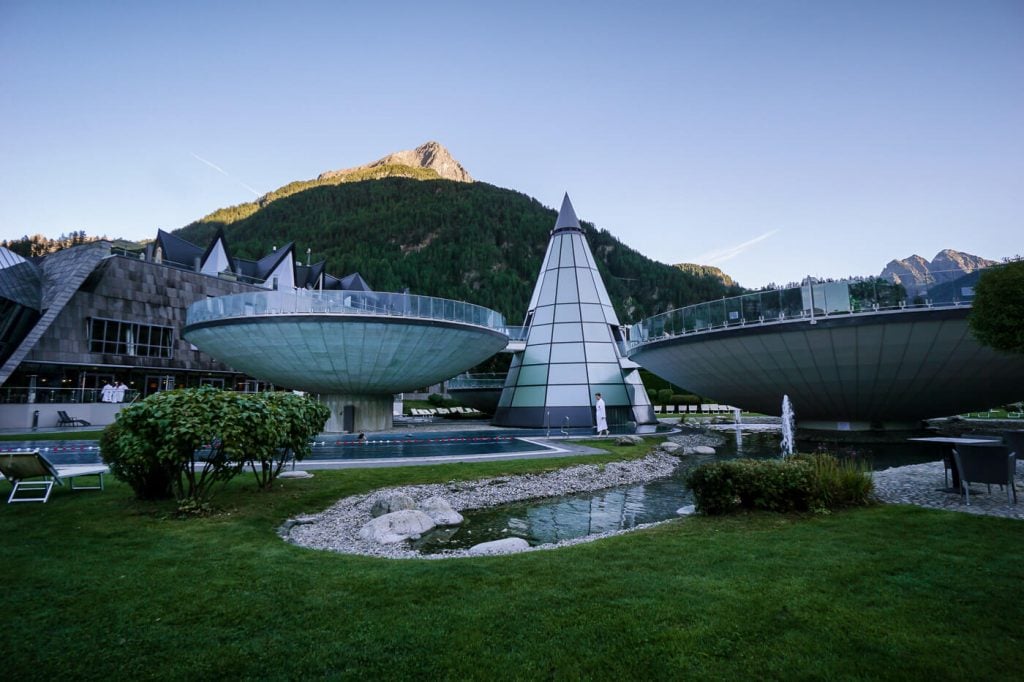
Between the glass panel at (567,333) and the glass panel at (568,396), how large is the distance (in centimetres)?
327

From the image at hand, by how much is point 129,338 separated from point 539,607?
1751 inches

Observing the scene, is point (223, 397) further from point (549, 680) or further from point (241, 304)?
point (241, 304)

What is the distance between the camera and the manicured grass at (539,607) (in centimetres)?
361

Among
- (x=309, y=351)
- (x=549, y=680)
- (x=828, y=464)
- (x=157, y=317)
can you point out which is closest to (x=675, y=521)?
(x=828, y=464)

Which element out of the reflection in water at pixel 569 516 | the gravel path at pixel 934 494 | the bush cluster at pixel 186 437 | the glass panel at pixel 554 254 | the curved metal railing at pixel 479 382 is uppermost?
the glass panel at pixel 554 254

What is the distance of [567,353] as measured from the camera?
32.0 m

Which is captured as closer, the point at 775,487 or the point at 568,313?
the point at 775,487

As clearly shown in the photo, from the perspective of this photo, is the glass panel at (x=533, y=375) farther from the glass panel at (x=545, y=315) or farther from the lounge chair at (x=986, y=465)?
the lounge chair at (x=986, y=465)

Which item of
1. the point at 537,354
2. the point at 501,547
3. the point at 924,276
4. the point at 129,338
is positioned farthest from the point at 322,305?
the point at 129,338

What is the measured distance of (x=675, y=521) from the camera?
8797mm

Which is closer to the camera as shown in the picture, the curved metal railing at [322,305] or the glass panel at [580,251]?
the curved metal railing at [322,305]

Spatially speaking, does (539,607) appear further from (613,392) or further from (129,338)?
(129,338)

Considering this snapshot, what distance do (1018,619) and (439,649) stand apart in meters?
4.89

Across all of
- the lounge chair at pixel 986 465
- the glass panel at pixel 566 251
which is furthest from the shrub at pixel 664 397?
the lounge chair at pixel 986 465
